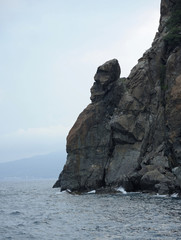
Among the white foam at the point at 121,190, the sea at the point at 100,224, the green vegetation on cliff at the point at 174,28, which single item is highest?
the green vegetation on cliff at the point at 174,28

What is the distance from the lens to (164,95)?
72.9 m

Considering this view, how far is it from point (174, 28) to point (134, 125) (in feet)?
68.8

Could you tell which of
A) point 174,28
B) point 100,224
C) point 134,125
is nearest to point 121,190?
point 134,125

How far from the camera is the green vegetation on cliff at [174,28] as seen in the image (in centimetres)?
7261

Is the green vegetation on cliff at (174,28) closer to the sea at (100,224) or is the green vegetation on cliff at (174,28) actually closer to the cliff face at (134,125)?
the cliff face at (134,125)

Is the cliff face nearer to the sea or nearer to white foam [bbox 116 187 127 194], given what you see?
white foam [bbox 116 187 127 194]

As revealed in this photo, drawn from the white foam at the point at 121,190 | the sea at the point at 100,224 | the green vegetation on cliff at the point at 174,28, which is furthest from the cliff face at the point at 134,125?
the sea at the point at 100,224

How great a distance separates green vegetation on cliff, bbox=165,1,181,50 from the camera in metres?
72.6

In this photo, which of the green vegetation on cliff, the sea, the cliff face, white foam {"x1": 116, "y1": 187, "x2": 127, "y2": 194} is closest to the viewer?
the sea

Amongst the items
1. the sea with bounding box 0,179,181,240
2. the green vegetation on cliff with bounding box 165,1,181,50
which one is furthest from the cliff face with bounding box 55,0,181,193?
the sea with bounding box 0,179,181,240

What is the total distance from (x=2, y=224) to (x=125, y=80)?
53.6 meters

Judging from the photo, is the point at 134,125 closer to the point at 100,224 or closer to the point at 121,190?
the point at 121,190

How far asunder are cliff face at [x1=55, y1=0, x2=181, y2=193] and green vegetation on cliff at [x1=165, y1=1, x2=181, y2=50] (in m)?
0.19

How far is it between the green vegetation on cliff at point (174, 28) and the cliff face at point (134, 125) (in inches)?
7.6
